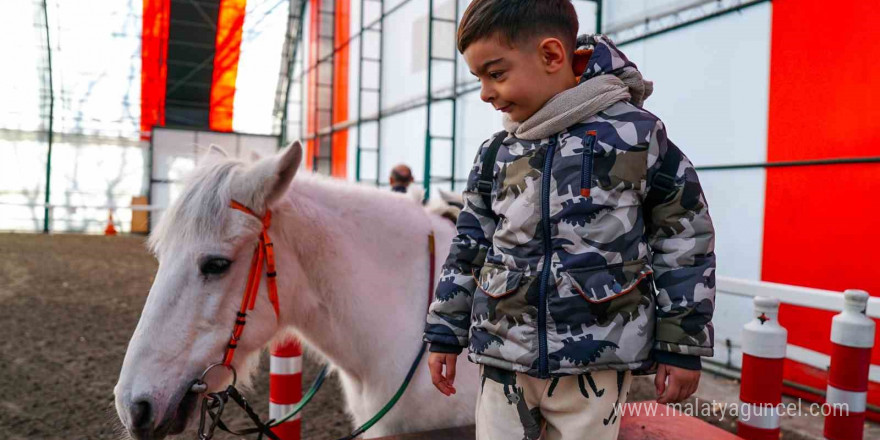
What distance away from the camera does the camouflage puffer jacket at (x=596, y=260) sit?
43.2 inches

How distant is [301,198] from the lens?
1.80 metres

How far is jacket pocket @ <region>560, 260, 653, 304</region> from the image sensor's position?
1.09 m

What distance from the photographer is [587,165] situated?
1.14 metres

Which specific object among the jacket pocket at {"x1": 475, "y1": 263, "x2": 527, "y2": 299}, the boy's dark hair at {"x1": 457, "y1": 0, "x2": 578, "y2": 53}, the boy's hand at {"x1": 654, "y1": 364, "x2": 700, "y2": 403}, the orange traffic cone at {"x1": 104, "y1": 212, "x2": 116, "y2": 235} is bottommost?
the orange traffic cone at {"x1": 104, "y1": 212, "x2": 116, "y2": 235}

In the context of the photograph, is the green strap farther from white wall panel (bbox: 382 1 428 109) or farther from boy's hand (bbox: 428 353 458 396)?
→ white wall panel (bbox: 382 1 428 109)

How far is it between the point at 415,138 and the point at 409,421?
11346 millimetres

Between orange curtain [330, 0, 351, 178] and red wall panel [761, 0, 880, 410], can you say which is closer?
red wall panel [761, 0, 880, 410]

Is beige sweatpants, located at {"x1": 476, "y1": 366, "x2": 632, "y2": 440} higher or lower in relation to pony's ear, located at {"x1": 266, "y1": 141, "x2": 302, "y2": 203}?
lower

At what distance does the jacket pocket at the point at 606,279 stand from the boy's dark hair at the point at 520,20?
0.47 m

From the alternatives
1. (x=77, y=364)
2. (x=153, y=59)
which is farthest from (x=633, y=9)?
(x=153, y=59)

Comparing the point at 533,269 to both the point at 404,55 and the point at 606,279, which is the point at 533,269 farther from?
the point at 404,55

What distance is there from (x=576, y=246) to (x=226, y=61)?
21.2 m

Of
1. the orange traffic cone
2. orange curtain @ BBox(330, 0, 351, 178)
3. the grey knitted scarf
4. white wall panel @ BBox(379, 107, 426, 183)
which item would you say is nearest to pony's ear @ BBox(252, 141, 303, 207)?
the grey knitted scarf

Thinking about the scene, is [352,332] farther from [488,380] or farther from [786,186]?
[786,186]
